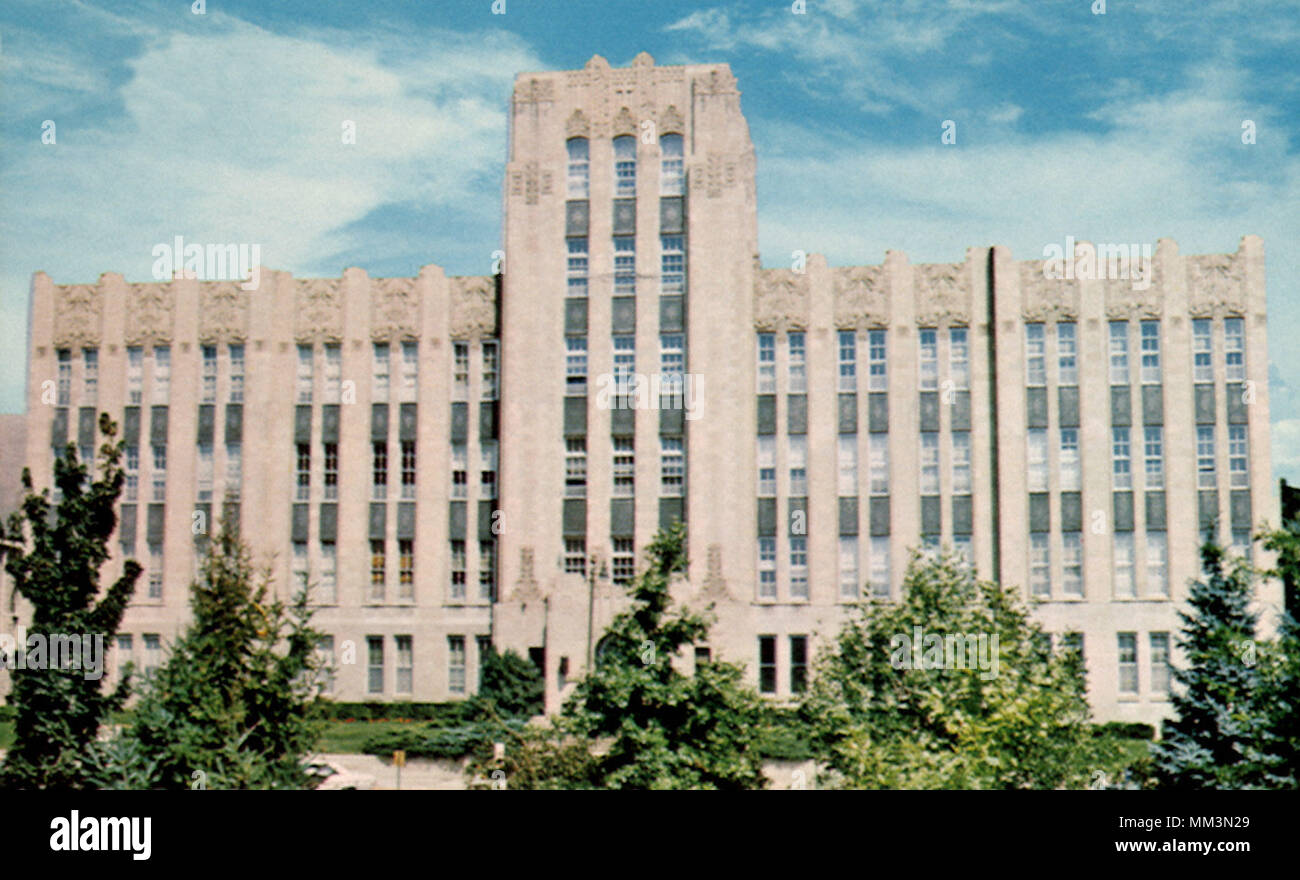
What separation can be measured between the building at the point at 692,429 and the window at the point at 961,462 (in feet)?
0.61

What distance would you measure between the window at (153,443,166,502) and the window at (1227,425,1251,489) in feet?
148

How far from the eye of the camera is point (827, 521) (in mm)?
52031

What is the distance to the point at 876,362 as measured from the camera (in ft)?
174

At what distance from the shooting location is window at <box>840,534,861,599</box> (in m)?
51.9

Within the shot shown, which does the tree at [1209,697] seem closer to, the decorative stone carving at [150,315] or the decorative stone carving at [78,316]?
the decorative stone carving at [150,315]

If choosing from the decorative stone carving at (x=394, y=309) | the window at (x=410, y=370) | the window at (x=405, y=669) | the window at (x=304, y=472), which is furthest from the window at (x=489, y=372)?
the window at (x=405, y=669)

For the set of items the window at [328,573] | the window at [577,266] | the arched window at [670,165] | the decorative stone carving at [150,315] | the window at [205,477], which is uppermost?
the arched window at [670,165]

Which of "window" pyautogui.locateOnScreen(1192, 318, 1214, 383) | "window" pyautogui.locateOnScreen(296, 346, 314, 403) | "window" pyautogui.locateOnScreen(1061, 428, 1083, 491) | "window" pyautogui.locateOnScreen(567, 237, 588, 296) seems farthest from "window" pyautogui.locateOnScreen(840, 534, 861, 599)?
"window" pyautogui.locateOnScreen(296, 346, 314, 403)

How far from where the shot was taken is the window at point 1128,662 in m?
50.8

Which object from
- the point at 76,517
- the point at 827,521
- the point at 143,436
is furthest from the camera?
the point at 143,436

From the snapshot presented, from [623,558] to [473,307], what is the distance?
42.7ft

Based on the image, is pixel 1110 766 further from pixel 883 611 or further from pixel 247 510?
pixel 247 510
